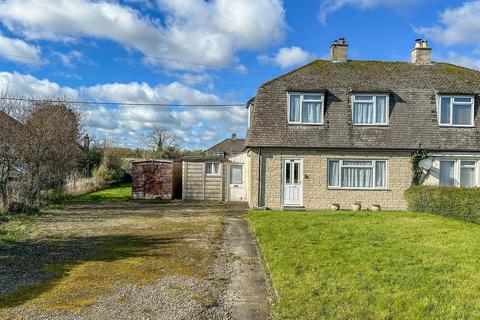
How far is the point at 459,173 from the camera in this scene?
19.2 meters

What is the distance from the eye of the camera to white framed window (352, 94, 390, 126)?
755 inches

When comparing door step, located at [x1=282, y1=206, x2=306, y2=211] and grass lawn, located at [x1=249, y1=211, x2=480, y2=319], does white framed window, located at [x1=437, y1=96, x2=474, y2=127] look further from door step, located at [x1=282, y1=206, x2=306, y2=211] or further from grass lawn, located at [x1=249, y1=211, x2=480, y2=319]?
door step, located at [x1=282, y1=206, x2=306, y2=211]

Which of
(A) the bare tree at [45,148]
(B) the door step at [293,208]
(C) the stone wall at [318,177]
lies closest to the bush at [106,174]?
(A) the bare tree at [45,148]

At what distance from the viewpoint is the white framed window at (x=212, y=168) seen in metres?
24.1

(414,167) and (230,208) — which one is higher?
(414,167)

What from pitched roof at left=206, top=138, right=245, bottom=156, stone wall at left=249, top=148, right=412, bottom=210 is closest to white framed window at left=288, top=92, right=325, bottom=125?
stone wall at left=249, top=148, right=412, bottom=210

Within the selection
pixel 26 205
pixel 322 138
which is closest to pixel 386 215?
pixel 322 138

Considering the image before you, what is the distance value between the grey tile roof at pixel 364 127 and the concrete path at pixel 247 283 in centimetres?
810

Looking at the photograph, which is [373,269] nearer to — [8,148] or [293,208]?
[293,208]

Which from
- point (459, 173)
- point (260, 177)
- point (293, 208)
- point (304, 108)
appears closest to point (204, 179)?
point (260, 177)

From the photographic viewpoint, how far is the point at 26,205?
1644 centimetres

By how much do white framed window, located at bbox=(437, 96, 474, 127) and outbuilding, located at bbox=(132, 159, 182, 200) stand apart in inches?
594

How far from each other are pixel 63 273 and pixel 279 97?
556 inches

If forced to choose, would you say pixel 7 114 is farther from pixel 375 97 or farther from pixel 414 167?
pixel 414 167
